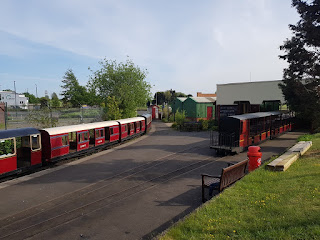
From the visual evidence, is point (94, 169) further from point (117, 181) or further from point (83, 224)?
point (83, 224)

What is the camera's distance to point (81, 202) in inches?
381

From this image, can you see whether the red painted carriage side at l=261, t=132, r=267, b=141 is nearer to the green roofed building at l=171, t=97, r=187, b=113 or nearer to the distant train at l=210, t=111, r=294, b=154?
the distant train at l=210, t=111, r=294, b=154

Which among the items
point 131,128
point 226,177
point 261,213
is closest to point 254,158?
point 226,177

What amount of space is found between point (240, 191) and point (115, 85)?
30.1m

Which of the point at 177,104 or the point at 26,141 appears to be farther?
the point at 177,104

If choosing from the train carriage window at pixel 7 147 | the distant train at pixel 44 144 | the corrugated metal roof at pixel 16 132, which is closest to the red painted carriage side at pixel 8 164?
the distant train at pixel 44 144

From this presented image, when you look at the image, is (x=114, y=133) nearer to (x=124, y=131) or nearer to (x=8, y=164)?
(x=124, y=131)

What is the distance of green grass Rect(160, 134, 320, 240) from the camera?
5.63 m

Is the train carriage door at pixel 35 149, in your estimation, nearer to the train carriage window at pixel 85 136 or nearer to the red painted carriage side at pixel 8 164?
the red painted carriage side at pixel 8 164

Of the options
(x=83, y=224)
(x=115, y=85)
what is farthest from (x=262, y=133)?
(x=115, y=85)

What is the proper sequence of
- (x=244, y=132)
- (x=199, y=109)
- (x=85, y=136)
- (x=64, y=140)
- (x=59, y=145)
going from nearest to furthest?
(x=59, y=145)
(x=64, y=140)
(x=85, y=136)
(x=244, y=132)
(x=199, y=109)

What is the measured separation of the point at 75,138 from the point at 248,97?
2715 cm

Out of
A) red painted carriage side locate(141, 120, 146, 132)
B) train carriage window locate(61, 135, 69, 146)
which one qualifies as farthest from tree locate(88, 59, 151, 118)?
train carriage window locate(61, 135, 69, 146)

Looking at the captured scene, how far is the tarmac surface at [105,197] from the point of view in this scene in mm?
7484
